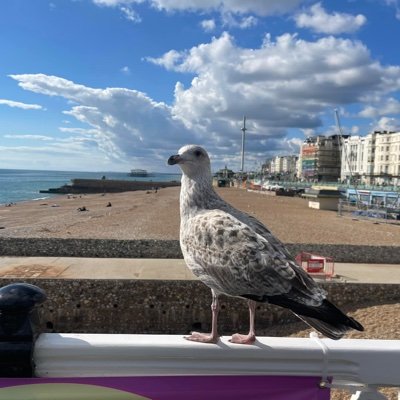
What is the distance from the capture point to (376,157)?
123m

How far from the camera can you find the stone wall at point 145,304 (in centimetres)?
927

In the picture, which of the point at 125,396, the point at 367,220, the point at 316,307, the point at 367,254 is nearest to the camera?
the point at 125,396

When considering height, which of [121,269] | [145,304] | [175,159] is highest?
[175,159]

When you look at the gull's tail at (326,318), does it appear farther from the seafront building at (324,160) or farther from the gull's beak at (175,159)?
the seafront building at (324,160)

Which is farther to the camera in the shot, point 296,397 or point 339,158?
point 339,158

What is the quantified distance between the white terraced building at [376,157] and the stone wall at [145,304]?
→ 103823 millimetres

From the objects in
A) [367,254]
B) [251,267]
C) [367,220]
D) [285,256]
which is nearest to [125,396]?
[251,267]

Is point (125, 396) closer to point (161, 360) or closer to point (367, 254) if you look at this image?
point (161, 360)

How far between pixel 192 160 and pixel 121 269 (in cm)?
767

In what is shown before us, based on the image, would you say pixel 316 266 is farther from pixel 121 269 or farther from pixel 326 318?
pixel 326 318

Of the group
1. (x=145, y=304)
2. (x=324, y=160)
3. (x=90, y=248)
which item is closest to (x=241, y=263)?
(x=145, y=304)

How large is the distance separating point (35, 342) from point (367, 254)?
11.7 m

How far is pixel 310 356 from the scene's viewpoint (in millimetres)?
2201

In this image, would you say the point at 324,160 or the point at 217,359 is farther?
the point at 324,160
